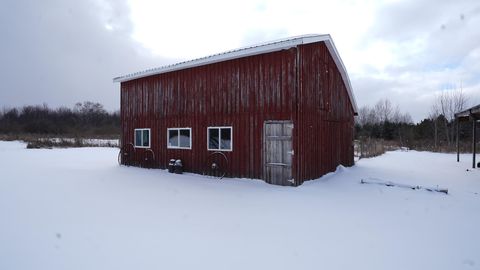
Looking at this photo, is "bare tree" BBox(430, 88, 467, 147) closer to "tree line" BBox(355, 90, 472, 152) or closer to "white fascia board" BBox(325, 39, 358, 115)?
"tree line" BBox(355, 90, 472, 152)

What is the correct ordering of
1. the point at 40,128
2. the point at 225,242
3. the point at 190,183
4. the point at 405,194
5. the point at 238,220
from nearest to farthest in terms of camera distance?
the point at 225,242
the point at 238,220
the point at 405,194
the point at 190,183
the point at 40,128

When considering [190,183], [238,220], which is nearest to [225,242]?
[238,220]

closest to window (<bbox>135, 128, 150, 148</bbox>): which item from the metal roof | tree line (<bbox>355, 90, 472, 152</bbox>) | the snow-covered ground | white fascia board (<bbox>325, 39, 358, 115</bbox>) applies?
the metal roof

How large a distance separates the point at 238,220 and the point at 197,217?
0.83m

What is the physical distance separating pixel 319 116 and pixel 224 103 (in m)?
3.52

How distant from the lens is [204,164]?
11586mm

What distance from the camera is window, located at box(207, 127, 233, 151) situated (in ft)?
35.6

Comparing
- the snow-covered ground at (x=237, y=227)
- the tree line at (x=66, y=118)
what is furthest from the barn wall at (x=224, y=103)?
the tree line at (x=66, y=118)

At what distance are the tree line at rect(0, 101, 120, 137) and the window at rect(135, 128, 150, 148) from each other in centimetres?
3964

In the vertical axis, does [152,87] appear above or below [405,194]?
above

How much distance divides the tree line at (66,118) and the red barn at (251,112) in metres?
41.6

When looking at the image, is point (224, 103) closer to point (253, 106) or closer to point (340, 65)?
point (253, 106)

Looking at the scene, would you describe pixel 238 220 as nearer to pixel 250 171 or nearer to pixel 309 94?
pixel 250 171

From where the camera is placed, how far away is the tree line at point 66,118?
5203cm
